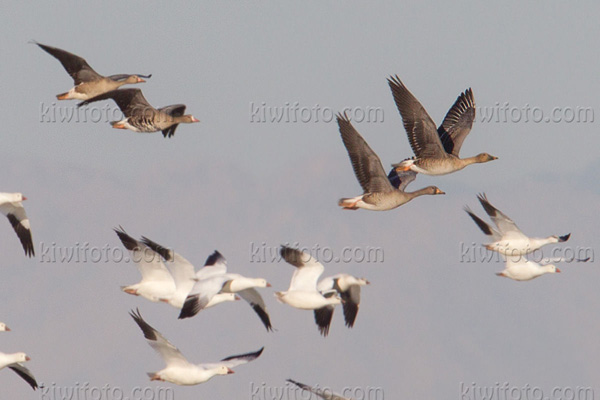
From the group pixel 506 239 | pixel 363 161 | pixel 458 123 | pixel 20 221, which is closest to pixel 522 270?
pixel 506 239

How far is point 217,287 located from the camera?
61.8 ft

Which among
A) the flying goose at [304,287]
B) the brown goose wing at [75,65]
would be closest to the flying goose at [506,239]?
the flying goose at [304,287]

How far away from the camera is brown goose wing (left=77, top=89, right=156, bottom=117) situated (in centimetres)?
2162

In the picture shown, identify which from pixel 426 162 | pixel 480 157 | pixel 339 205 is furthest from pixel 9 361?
pixel 480 157

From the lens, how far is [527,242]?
2364 cm

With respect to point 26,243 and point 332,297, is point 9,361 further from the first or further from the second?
point 332,297

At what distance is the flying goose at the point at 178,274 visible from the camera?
66.6ft

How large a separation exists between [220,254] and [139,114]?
10.0 feet

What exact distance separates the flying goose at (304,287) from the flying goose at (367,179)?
1.13 m

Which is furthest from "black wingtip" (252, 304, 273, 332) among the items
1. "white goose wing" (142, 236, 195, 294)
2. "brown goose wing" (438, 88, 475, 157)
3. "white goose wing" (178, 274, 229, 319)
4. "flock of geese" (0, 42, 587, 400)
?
"brown goose wing" (438, 88, 475, 157)

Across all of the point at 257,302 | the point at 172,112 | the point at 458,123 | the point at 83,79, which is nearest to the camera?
the point at 83,79

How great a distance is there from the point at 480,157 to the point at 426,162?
6.42 feet

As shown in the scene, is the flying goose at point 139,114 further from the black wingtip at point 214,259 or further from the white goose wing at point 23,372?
the white goose wing at point 23,372

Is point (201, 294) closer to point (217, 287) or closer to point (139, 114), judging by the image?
point (217, 287)
